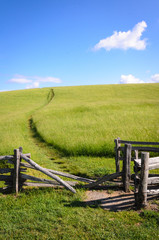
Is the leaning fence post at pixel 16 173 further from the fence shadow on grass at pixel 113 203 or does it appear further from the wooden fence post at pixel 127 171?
the wooden fence post at pixel 127 171

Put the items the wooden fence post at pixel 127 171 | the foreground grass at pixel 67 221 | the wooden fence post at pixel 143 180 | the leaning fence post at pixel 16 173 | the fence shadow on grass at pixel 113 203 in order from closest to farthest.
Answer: the foreground grass at pixel 67 221 → the wooden fence post at pixel 143 180 → the fence shadow on grass at pixel 113 203 → the wooden fence post at pixel 127 171 → the leaning fence post at pixel 16 173

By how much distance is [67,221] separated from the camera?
5047 mm

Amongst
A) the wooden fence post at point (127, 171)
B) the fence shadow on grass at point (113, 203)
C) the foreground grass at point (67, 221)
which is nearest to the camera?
the foreground grass at point (67, 221)

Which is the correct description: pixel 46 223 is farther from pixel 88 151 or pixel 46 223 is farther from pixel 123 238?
pixel 88 151

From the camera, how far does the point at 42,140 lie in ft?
50.7

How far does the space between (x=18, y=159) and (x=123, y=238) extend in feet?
15.8

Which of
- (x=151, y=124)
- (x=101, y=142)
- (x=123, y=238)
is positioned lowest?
(x=123, y=238)

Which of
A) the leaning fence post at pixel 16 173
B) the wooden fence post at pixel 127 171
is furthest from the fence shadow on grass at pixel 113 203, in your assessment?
the leaning fence post at pixel 16 173

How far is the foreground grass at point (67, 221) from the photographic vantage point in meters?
4.53

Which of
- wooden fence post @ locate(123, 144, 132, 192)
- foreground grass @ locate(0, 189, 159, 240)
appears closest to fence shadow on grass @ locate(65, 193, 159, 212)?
foreground grass @ locate(0, 189, 159, 240)

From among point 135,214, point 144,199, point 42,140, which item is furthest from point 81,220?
point 42,140

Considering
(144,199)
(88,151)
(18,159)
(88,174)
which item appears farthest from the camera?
(88,151)

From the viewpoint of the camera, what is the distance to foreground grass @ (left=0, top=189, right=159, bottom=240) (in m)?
4.53

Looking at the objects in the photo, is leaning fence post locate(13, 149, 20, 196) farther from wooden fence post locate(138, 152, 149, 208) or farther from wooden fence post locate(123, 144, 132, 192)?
wooden fence post locate(138, 152, 149, 208)
